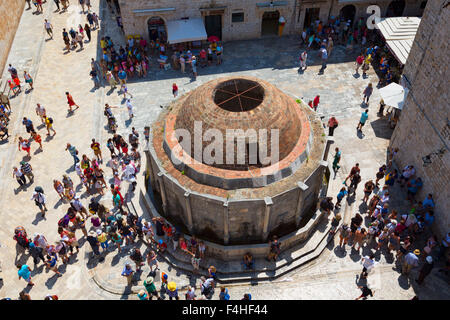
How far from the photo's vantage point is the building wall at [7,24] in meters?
29.1

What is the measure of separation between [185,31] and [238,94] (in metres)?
13.1

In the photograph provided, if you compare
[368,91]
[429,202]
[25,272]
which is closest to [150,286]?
[25,272]

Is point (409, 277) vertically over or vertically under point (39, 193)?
under

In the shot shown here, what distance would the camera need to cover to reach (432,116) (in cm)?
1794

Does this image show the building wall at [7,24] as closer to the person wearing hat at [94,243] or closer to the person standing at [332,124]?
the person wearing hat at [94,243]

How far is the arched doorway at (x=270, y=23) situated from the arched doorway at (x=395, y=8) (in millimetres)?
9197

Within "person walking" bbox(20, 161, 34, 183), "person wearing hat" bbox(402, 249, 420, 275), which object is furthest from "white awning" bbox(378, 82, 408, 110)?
"person walking" bbox(20, 161, 34, 183)

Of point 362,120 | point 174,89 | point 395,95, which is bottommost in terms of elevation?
point 362,120

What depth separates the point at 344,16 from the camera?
Result: 106 feet

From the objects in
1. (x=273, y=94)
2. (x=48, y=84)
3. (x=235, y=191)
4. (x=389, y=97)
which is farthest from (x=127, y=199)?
(x=389, y=97)

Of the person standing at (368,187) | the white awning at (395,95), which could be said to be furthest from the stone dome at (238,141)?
the white awning at (395,95)

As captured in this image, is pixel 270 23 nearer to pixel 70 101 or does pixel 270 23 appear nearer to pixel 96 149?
pixel 70 101

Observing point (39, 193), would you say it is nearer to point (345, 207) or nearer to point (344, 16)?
point (345, 207)

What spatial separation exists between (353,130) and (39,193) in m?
17.7
